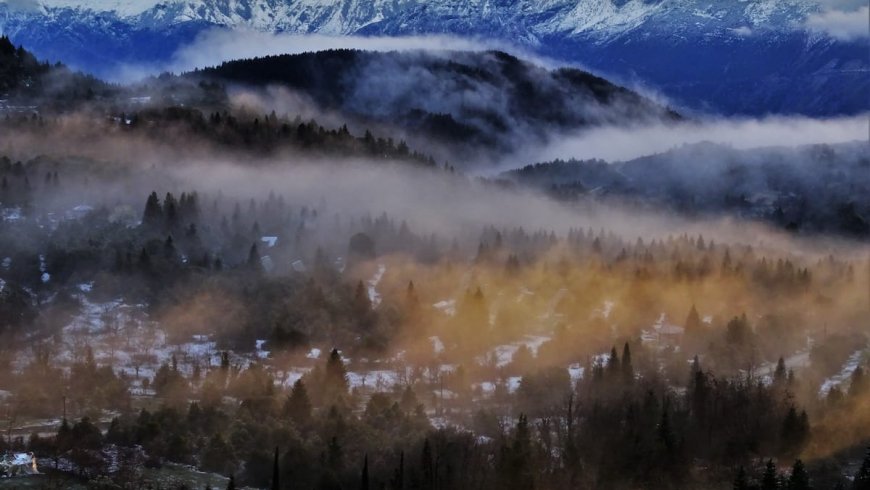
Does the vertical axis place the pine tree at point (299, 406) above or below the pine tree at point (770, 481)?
below

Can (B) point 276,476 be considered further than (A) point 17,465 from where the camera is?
No

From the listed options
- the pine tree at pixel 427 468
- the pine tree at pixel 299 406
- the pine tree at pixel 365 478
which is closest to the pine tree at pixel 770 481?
the pine tree at pixel 427 468

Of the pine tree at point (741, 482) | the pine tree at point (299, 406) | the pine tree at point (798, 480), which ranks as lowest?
the pine tree at point (299, 406)

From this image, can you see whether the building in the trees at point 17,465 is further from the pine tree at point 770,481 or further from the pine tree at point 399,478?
the pine tree at point 770,481

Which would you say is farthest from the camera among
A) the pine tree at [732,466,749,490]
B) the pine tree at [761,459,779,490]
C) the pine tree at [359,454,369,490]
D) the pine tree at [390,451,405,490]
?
the pine tree at [732,466,749,490]

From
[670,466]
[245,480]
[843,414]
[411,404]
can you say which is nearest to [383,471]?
[245,480]

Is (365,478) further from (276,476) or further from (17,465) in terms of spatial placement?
(17,465)

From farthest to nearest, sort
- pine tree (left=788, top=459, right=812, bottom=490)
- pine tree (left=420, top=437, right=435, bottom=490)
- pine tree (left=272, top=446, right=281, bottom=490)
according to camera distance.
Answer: pine tree (left=420, top=437, right=435, bottom=490) < pine tree (left=272, top=446, right=281, bottom=490) < pine tree (left=788, top=459, right=812, bottom=490)

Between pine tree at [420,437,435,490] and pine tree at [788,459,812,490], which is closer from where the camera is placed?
pine tree at [788,459,812,490]

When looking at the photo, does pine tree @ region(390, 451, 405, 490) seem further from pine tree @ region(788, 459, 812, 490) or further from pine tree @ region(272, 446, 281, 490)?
pine tree @ region(788, 459, 812, 490)

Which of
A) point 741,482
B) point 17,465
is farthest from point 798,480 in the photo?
point 17,465

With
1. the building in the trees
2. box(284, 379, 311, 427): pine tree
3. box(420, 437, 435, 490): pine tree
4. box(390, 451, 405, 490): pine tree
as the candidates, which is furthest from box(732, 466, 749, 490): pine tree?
the building in the trees
